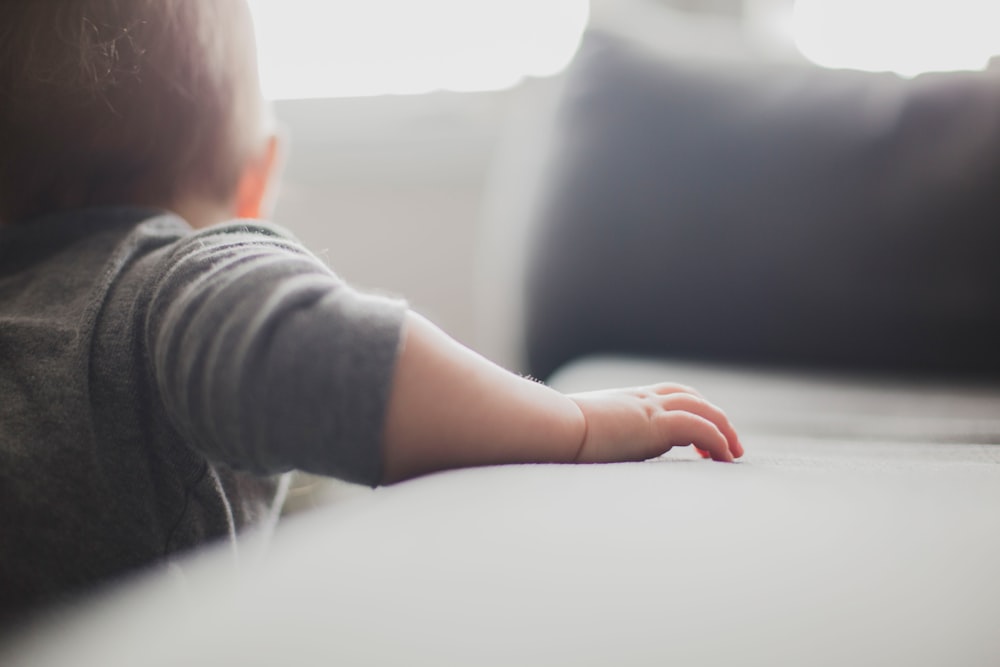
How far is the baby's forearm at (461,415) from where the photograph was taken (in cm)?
35

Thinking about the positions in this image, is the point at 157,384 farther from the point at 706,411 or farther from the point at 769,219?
the point at 769,219

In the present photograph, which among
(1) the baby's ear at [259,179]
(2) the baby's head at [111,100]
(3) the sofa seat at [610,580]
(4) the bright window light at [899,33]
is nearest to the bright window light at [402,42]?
(4) the bright window light at [899,33]

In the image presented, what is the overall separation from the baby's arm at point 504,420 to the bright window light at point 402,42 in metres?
1.30

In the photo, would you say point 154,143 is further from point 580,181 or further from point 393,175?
point 393,175

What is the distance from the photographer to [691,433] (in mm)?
427

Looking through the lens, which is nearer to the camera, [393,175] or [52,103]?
[52,103]

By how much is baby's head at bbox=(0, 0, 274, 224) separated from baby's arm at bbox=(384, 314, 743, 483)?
10.6 inches

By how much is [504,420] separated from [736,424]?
0.35 m

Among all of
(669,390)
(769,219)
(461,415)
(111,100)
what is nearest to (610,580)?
(461,415)

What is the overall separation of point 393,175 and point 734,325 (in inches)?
39.5

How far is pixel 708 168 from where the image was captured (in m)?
0.89

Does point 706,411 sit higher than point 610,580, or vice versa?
point 706,411

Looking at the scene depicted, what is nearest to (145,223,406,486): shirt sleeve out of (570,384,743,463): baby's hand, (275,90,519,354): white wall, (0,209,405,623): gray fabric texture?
(0,209,405,623): gray fabric texture

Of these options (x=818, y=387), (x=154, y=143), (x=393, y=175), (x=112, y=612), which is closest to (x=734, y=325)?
(x=818, y=387)
